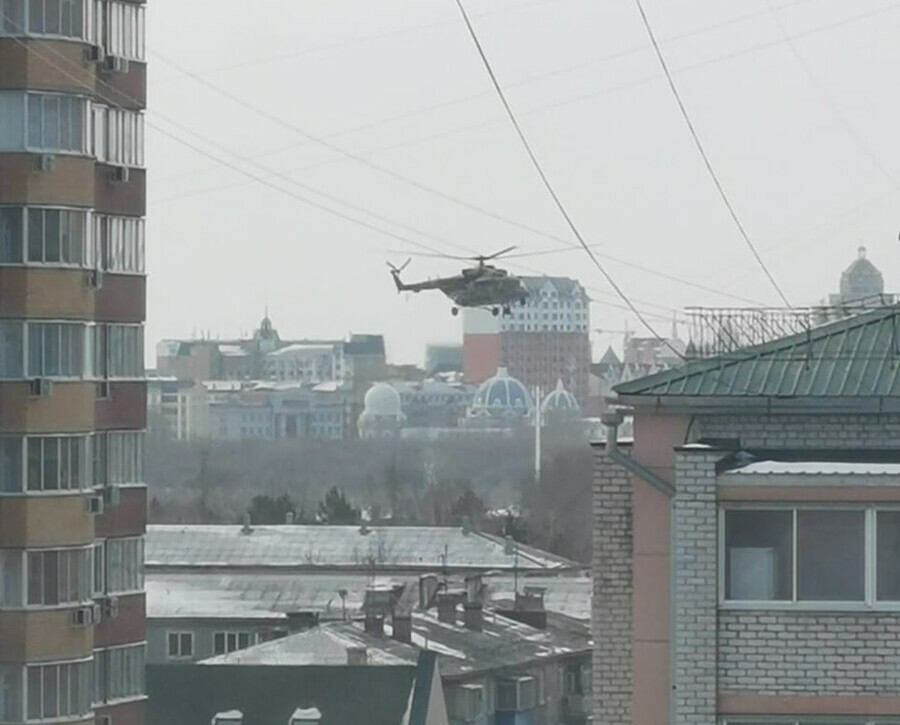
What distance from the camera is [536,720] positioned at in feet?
159

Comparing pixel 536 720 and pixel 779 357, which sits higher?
pixel 779 357

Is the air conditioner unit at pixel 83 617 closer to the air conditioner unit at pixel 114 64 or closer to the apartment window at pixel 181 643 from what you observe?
the air conditioner unit at pixel 114 64

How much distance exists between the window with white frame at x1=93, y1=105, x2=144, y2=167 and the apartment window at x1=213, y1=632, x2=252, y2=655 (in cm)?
3372

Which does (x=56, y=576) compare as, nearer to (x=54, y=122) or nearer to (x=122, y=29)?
(x=54, y=122)

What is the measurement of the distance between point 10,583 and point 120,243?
352cm

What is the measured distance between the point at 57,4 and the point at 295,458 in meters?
135

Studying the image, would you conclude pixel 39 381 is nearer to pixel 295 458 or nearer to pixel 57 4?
pixel 57 4

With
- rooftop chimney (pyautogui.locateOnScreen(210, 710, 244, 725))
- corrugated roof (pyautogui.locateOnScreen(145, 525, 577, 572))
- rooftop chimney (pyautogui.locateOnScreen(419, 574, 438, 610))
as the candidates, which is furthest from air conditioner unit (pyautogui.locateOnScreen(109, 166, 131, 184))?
corrugated roof (pyautogui.locateOnScreen(145, 525, 577, 572))

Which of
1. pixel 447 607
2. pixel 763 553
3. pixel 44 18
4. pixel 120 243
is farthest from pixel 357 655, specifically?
pixel 763 553

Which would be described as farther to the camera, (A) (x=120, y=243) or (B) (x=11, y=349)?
(A) (x=120, y=243)

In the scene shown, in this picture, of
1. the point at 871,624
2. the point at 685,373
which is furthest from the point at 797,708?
the point at 685,373

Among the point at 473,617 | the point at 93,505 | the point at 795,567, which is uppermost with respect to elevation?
the point at 795,567

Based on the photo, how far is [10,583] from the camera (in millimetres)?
22109

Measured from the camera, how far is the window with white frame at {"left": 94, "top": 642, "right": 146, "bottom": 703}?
24.1 metres
